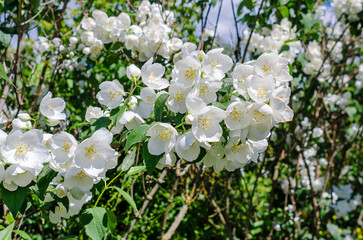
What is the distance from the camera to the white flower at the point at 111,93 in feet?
4.06

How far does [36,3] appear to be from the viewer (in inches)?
72.2

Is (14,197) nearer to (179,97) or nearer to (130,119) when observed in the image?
(130,119)

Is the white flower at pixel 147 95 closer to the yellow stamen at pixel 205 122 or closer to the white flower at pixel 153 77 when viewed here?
the white flower at pixel 153 77

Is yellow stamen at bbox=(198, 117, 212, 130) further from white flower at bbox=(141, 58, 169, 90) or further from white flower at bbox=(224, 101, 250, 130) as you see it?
white flower at bbox=(141, 58, 169, 90)

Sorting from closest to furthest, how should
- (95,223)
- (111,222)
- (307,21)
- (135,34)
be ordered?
(95,223), (111,222), (135,34), (307,21)

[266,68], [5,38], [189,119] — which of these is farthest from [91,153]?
[5,38]

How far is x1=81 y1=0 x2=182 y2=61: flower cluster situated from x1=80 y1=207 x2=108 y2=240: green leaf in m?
1.04

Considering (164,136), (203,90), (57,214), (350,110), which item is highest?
(203,90)

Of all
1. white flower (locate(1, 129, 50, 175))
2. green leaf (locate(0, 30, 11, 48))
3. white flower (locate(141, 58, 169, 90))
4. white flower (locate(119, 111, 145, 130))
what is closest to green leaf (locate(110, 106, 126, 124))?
white flower (locate(119, 111, 145, 130))

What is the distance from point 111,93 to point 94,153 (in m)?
0.29

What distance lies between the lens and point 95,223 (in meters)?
1.32

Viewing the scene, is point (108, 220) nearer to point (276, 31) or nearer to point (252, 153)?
point (252, 153)

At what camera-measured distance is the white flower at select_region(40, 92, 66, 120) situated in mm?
1248

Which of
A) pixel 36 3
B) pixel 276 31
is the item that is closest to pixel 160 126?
pixel 36 3
